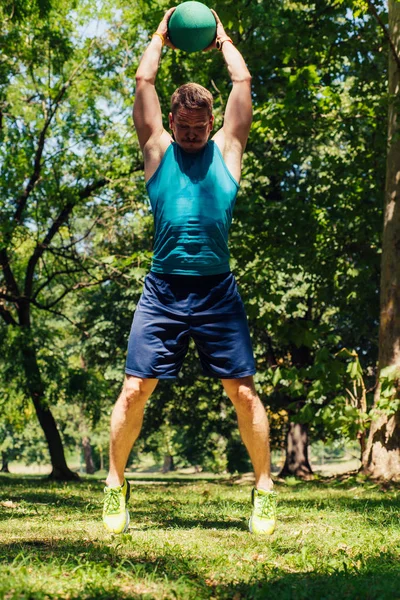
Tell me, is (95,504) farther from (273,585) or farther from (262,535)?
(273,585)

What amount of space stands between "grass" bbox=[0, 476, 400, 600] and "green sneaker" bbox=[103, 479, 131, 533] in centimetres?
6

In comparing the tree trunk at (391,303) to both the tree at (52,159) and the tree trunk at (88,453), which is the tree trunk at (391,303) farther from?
the tree trunk at (88,453)

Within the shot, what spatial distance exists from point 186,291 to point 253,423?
878mm

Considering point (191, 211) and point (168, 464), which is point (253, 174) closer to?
point (191, 211)

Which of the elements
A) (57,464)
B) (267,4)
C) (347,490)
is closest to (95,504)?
(347,490)

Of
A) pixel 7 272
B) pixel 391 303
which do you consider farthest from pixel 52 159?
pixel 391 303

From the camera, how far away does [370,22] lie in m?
12.6

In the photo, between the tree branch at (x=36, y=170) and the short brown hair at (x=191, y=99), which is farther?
the tree branch at (x=36, y=170)

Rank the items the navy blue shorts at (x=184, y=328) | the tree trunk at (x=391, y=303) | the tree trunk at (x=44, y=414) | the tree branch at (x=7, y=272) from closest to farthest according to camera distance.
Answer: the navy blue shorts at (x=184, y=328)
the tree trunk at (x=391, y=303)
the tree trunk at (x=44, y=414)
the tree branch at (x=7, y=272)

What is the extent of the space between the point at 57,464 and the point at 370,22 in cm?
1045

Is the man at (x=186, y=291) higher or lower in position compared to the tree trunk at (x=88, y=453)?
higher

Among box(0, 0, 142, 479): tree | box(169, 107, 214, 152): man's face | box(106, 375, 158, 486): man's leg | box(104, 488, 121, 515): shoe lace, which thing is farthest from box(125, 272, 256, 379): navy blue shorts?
box(0, 0, 142, 479): tree

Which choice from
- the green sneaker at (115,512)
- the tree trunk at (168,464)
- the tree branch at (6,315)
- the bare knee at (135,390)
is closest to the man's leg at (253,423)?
the bare knee at (135,390)

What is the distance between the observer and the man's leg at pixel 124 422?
4078 millimetres
